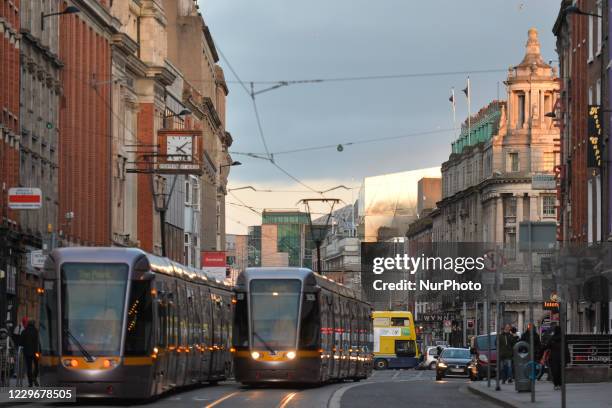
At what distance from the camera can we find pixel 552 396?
4069 centimetres

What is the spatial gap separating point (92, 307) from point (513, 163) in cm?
12858

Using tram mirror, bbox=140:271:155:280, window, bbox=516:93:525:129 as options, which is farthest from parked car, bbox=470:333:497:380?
window, bbox=516:93:525:129

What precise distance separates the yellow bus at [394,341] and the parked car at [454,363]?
29485 millimetres

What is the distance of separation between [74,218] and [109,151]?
9.99 meters

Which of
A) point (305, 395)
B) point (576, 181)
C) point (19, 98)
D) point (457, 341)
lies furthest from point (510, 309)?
point (305, 395)

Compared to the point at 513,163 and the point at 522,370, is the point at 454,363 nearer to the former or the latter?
the point at 522,370

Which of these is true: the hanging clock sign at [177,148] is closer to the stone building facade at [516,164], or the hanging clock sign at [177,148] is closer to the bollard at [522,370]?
the bollard at [522,370]

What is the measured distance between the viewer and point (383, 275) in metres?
153

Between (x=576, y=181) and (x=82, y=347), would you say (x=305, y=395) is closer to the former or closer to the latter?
(x=82, y=347)

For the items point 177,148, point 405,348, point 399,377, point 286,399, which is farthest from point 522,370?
point 405,348

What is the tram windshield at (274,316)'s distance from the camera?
142ft

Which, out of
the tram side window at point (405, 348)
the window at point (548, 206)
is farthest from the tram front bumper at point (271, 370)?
the window at point (548, 206)

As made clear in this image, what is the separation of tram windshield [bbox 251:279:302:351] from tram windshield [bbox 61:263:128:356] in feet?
33.0

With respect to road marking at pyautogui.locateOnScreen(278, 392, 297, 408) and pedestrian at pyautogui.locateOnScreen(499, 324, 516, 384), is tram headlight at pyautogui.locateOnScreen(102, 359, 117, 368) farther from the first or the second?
pedestrian at pyautogui.locateOnScreen(499, 324, 516, 384)
